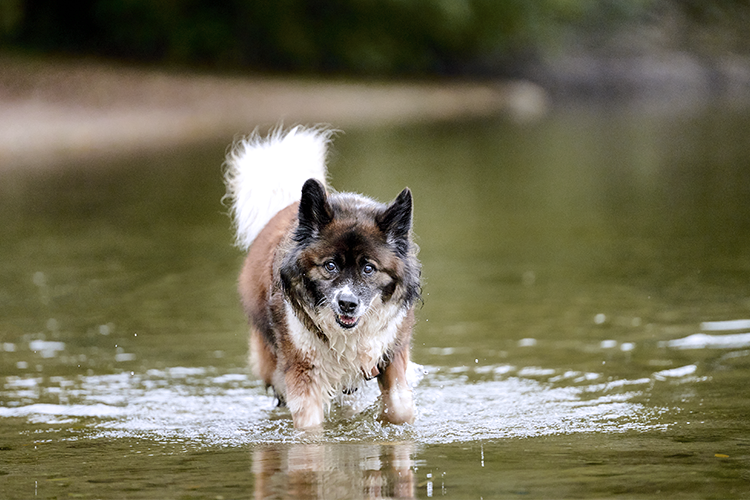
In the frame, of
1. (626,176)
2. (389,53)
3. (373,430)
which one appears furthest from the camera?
(389,53)

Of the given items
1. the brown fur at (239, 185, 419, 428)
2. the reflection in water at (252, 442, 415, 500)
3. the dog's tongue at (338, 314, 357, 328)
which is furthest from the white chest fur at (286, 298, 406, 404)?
the reflection in water at (252, 442, 415, 500)

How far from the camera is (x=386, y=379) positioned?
5414 mm

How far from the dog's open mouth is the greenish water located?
0.59 m

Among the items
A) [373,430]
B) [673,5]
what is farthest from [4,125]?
[673,5]

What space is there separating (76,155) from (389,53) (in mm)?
20913

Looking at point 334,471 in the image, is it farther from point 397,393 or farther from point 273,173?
point 273,173

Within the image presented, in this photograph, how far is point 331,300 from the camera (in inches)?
191

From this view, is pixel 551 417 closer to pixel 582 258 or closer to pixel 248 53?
pixel 582 258

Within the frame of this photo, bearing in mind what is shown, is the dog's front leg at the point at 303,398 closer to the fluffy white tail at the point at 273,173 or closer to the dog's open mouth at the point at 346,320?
the dog's open mouth at the point at 346,320

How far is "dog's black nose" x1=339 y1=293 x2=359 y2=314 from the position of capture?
476 cm

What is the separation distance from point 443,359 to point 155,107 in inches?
928

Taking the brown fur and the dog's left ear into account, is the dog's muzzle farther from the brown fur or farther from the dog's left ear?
the dog's left ear

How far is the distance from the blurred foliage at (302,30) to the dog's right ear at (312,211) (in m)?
27.6

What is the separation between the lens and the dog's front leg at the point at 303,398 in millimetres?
5191
